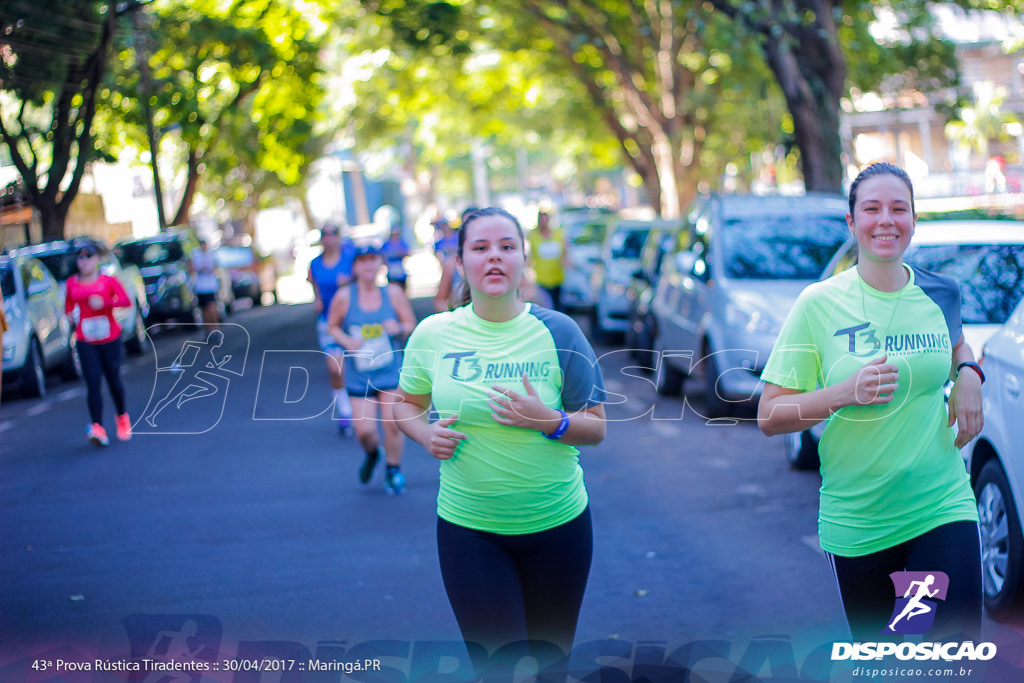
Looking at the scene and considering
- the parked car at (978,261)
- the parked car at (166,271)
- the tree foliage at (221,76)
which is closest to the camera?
the parked car at (978,261)

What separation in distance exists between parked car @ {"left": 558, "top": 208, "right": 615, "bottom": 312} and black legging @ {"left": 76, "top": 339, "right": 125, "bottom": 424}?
9356 millimetres

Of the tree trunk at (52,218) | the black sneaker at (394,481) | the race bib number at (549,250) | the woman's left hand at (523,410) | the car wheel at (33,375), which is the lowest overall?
the black sneaker at (394,481)

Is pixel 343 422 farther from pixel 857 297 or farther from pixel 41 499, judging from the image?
pixel 857 297

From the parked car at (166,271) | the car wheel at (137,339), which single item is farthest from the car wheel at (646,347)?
the parked car at (166,271)

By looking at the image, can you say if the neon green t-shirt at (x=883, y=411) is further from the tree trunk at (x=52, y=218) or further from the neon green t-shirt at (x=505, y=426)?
the tree trunk at (x=52, y=218)

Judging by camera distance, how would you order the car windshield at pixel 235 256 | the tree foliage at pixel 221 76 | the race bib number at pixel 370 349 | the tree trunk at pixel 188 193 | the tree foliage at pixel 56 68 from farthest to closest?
the tree trunk at pixel 188 193 → the car windshield at pixel 235 256 → the tree foliage at pixel 221 76 → the tree foliage at pixel 56 68 → the race bib number at pixel 370 349

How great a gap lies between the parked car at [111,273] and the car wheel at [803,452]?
1247cm

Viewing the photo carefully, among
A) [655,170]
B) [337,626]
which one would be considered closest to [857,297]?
[337,626]

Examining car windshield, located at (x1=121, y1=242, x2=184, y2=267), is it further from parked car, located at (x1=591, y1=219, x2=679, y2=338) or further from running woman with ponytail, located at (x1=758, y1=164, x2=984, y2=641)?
running woman with ponytail, located at (x1=758, y1=164, x2=984, y2=641)

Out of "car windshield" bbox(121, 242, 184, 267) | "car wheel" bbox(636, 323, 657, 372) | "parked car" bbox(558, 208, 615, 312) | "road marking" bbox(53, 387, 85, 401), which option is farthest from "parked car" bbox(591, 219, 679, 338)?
"car windshield" bbox(121, 242, 184, 267)

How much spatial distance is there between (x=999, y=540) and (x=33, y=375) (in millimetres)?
12661

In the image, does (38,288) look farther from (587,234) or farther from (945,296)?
(945,296)

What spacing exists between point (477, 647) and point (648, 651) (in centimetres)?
182

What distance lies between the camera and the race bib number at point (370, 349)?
8648 mm
